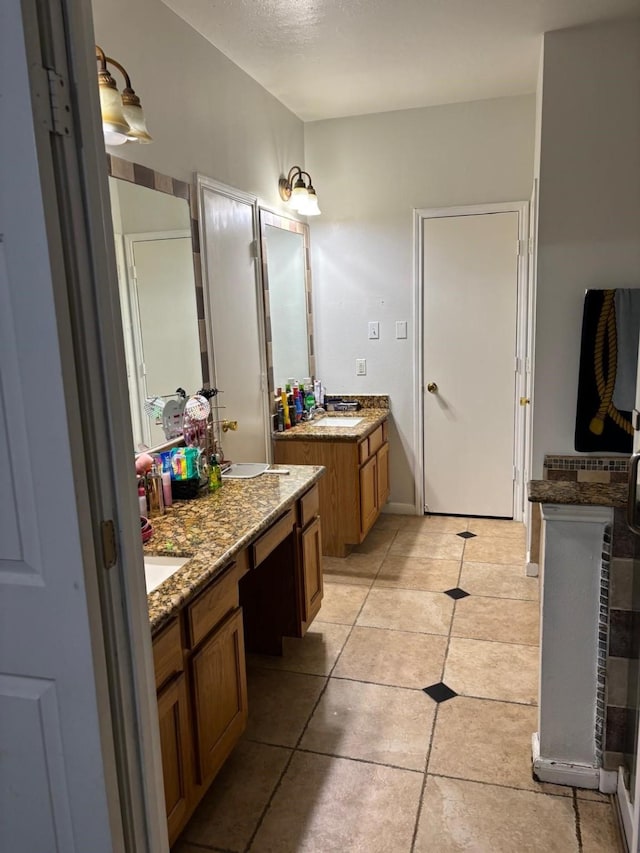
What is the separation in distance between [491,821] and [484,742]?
13.8 inches

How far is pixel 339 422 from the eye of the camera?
401cm

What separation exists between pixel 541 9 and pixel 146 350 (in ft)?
7.22

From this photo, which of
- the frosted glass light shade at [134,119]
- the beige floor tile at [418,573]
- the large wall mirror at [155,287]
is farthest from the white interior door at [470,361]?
the frosted glass light shade at [134,119]

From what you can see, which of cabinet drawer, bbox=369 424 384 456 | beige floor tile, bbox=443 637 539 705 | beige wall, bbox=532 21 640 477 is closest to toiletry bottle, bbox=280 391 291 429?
cabinet drawer, bbox=369 424 384 456

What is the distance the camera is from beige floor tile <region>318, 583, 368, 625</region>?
306cm

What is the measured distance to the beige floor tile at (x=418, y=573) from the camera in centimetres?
338

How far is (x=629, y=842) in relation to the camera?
1611 mm

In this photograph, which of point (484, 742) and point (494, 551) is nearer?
point (484, 742)

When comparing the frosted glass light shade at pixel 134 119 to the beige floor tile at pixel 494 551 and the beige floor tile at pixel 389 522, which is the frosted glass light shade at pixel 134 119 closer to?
the beige floor tile at pixel 494 551

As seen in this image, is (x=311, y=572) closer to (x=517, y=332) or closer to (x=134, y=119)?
(x=134, y=119)

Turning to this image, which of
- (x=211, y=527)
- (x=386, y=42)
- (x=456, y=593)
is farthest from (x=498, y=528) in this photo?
(x=386, y=42)

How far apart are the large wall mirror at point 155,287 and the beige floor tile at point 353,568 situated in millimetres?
1426

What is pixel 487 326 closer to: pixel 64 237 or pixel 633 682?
pixel 633 682

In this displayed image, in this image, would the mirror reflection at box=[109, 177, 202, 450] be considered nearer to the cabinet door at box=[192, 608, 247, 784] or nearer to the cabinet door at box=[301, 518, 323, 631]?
the cabinet door at box=[301, 518, 323, 631]
